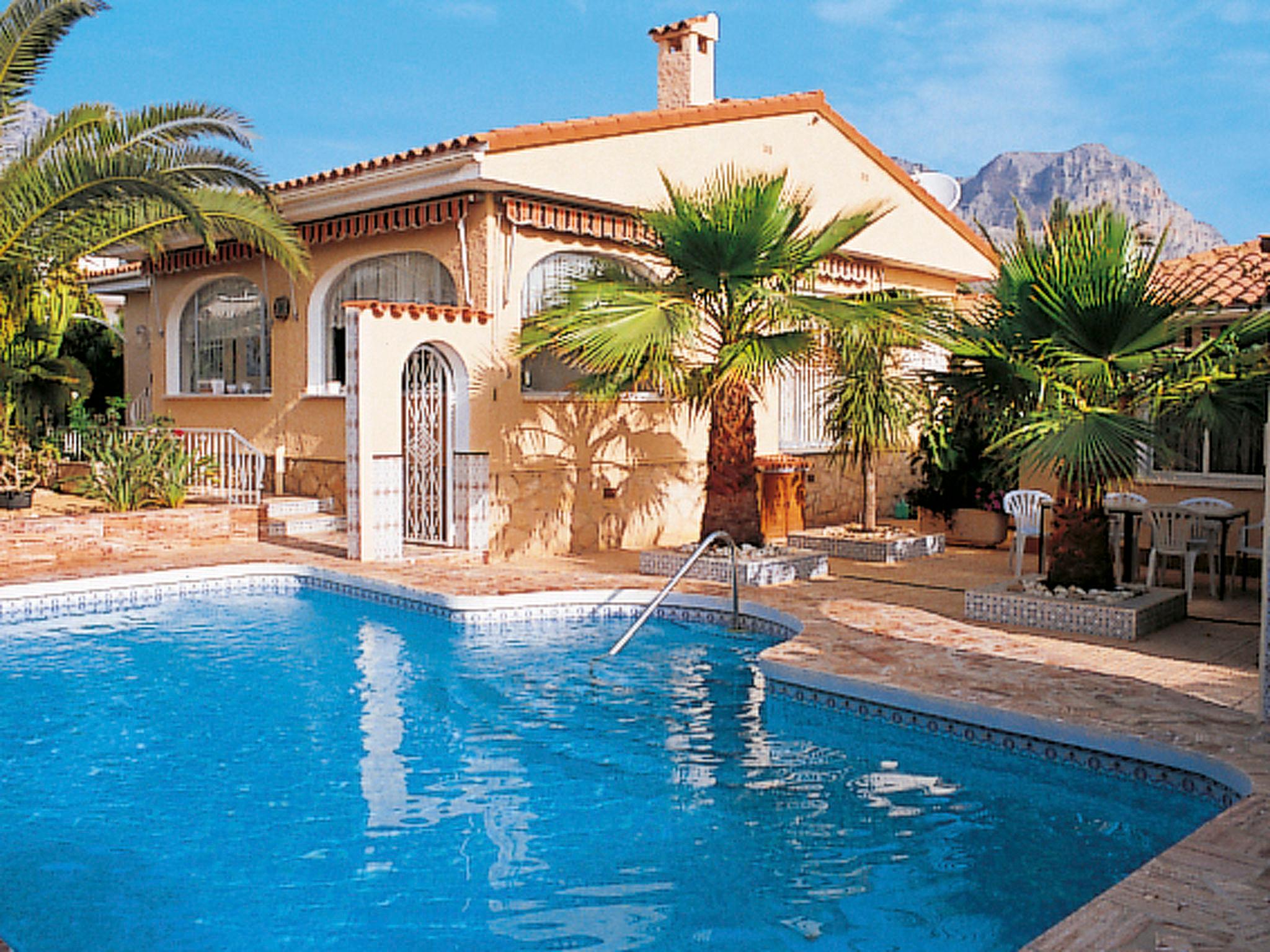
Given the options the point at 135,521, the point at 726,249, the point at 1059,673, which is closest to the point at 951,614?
the point at 1059,673

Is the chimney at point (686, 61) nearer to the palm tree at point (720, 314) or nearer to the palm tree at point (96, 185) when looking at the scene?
the palm tree at point (720, 314)

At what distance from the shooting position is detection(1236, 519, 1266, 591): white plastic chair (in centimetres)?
1246

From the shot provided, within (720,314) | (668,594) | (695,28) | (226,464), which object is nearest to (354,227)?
(226,464)

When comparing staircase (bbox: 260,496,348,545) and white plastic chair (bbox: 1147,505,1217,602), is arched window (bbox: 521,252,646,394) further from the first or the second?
white plastic chair (bbox: 1147,505,1217,602)

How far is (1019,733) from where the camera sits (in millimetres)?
7953

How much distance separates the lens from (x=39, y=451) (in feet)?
69.3

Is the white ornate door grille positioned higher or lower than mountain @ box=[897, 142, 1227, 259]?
lower

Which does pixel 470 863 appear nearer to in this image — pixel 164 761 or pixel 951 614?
pixel 164 761

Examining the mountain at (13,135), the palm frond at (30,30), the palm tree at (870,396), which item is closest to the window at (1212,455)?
the palm tree at (870,396)

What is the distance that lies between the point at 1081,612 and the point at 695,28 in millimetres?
13190

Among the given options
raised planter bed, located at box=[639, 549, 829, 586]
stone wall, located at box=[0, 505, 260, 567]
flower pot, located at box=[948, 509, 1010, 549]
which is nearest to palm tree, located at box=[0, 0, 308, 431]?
stone wall, located at box=[0, 505, 260, 567]

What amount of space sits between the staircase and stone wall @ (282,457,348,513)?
0.45 feet

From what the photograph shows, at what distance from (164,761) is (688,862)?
3938 mm

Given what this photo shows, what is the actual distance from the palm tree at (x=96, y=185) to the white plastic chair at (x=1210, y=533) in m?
12.6
